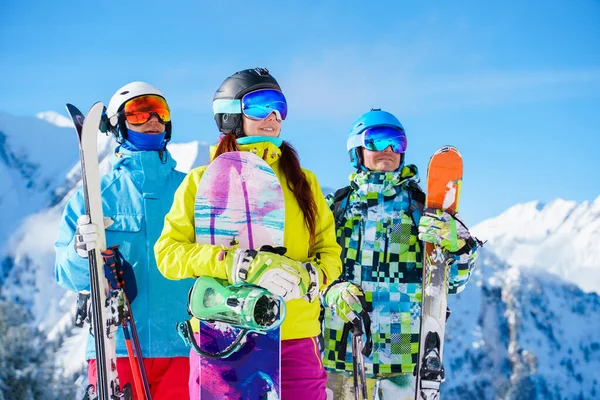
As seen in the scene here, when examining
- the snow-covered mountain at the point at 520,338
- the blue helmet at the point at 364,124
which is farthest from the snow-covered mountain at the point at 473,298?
the blue helmet at the point at 364,124

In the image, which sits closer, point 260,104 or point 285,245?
point 285,245

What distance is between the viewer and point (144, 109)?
377 centimetres

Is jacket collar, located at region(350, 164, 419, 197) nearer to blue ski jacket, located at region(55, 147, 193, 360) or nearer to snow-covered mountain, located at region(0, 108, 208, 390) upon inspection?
blue ski jacket, located at region(55, 147, 193, 360)

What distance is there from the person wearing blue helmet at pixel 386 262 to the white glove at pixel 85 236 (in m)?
1.45

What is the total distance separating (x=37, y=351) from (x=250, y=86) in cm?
7428

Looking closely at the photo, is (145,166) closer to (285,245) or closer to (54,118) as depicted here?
(285,245)

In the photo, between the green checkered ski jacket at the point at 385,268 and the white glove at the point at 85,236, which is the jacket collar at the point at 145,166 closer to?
the white glove at the point at 85,236

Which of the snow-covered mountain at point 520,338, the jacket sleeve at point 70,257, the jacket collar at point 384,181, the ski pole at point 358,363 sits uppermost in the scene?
the jacket collar at point 384,181

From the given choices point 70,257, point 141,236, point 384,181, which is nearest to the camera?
point 70,257

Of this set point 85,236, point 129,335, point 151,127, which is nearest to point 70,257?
point 85,236

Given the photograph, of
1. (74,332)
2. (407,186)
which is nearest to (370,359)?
(407,186)

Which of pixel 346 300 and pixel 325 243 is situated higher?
pixel 325 243

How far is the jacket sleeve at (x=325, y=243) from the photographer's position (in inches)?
115

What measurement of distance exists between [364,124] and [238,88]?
1.46 meters
